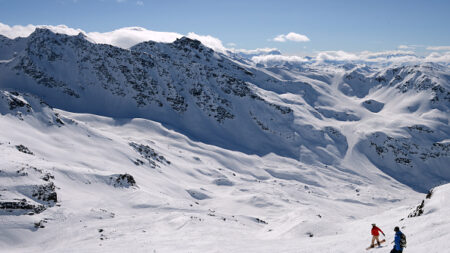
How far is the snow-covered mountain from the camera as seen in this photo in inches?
1286

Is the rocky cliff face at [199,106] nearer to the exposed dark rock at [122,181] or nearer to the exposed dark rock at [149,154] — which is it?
the exposed dark rock at [149,154]

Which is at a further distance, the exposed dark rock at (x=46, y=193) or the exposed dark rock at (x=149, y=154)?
the exposed dark rock at (x=149, y=154)

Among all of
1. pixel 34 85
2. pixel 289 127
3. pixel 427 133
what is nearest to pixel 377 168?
pixel 289 127

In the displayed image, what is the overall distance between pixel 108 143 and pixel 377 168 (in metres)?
125

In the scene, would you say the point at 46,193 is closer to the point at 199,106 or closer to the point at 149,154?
the point at 149,154

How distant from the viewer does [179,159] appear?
310ft

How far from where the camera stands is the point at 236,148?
133 m

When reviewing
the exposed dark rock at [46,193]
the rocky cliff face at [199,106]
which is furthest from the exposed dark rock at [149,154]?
the rocky cliff face at [199,106]

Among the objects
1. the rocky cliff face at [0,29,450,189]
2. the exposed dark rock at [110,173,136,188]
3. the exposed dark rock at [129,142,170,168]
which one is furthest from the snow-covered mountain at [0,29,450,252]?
the rocky cliff face at [0,29,450,189]

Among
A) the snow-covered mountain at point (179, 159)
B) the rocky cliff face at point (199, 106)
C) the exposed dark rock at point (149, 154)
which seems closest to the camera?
the snow-covered mountain at point (179, 159)

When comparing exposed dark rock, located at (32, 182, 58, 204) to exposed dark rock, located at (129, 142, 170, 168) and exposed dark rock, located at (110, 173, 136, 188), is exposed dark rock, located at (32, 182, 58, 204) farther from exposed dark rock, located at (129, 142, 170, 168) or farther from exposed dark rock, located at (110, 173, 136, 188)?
exposed dark rock, located at (129, 142, 170, 168)

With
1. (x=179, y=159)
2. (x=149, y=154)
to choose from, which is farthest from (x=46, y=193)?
(x=179, y=159)

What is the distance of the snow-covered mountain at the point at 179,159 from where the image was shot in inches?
1286

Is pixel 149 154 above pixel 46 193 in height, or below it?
above
